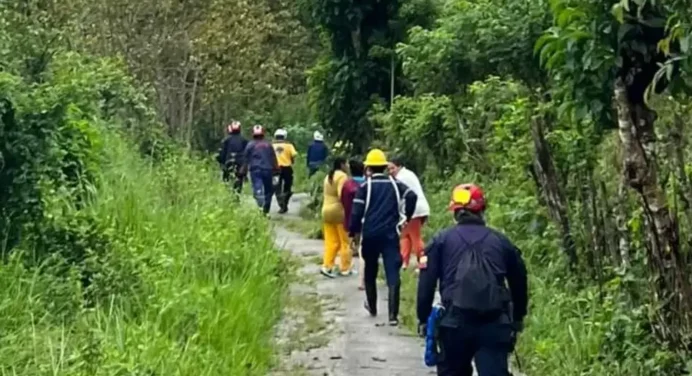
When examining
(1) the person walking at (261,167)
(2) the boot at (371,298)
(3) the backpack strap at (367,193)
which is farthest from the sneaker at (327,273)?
(1) the person walking at (261,167)

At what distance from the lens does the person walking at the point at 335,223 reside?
1544 centimetres

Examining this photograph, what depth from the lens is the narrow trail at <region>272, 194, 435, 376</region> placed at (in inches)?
420

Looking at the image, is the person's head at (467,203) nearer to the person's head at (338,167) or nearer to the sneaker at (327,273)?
the person's head at (338,167)

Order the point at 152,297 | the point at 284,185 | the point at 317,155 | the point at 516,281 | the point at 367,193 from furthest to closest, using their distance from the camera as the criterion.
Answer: the point at 317,155
the point at 284,185
the point at 367,193
the point at 152,297
the point at 516,281

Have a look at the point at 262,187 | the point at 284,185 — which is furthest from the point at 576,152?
the point at 284,185

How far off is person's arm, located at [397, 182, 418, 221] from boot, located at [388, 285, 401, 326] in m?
0.85

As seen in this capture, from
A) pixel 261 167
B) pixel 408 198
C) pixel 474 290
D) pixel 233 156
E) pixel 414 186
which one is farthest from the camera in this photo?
pixel 233 156

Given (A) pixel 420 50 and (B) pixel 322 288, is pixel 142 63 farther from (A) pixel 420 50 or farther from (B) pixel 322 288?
(B) pixel 322 288

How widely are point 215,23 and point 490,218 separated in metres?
14.1

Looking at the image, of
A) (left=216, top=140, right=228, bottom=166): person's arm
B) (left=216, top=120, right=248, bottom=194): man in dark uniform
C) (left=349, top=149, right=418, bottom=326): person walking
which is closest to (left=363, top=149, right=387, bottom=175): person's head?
(left=349, top=149, right=418, bottom=326): person walking

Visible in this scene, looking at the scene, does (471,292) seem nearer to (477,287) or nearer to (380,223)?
(477,287)

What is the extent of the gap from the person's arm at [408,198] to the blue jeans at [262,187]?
7863mm

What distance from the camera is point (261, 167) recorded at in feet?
68.3

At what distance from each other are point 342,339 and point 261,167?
9160 millimetres
